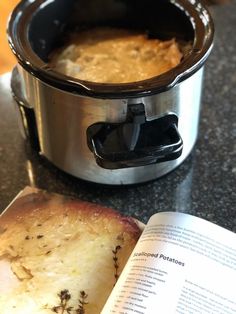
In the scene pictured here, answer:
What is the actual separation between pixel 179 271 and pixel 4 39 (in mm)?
427

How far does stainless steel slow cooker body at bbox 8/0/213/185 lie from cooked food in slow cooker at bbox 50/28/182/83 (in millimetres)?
36

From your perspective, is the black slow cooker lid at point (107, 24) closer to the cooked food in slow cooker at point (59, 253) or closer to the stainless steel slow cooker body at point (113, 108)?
the stainless steel slow cooker body at point (113, 108)

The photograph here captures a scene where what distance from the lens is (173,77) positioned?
2.14 feet

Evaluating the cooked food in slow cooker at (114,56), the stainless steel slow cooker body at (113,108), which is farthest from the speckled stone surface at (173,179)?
the cooked food in slow cooker at (114,56)

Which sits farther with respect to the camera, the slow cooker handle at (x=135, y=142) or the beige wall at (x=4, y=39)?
the beige wall at (x=4, y=39)

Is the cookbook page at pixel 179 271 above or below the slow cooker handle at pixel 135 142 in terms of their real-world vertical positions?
below

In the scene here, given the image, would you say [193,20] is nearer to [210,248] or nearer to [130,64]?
[130,64]

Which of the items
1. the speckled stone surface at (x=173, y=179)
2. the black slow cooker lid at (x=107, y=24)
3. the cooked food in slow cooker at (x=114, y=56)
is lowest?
the speckled stone surface at (x=173, y=179)

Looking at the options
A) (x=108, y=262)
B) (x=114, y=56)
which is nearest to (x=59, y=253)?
(x=108, y=262)

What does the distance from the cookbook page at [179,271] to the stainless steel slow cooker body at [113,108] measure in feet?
0.28

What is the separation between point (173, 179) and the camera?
78 cm

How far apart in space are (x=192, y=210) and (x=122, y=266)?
0.45 ft

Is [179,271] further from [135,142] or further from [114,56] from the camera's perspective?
[114,56]

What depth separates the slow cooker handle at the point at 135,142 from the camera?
656 millimetres
